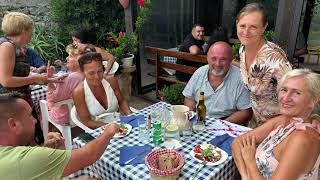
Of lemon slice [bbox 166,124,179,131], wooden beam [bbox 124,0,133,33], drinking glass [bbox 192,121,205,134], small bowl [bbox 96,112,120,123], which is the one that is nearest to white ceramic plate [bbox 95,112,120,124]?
small bowl [bbox 96,112,120,123]

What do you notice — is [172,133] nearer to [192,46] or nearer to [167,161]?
[167,161]

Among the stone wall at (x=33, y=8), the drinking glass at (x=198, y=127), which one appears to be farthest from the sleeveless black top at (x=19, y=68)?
the stone wall at (x=33, y=8)

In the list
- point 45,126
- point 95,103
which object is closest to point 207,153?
point 95,103

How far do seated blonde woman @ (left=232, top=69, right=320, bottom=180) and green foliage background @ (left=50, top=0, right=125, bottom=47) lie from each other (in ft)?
14.4

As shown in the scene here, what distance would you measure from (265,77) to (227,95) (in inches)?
19.6

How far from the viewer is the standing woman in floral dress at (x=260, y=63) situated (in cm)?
224

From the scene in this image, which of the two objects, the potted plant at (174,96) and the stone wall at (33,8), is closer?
the potted plant at (174,96)

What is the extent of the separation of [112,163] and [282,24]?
262 centimetres

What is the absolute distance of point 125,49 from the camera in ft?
16.1

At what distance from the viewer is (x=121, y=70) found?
492cm

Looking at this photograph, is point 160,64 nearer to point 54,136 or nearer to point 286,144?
point 54,136

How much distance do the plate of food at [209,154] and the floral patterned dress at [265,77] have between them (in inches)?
28.8

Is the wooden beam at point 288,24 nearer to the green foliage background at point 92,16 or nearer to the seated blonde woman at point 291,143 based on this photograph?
the seated blonde woman at point 291,143

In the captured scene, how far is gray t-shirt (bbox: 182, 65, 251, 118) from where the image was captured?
2672mm
